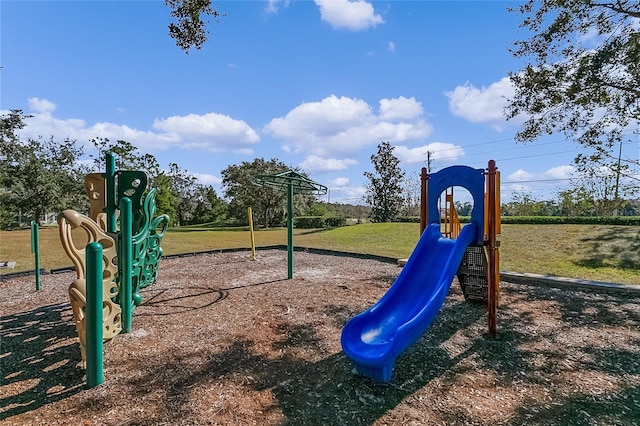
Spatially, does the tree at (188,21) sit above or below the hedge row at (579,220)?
above

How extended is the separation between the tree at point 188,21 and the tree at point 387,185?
17813 mm

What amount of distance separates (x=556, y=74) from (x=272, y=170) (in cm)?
2115

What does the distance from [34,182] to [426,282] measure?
2760 cm

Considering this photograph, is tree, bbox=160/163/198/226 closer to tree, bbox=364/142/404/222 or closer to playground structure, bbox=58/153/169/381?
tree, bbox=364/142/404/222

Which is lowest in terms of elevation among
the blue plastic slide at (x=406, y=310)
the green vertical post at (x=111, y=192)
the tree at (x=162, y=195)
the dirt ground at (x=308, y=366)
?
the dirt ground at (x=308, y=366)

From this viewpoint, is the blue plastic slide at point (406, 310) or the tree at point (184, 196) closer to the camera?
the blue plastic slide at point (406, 310)

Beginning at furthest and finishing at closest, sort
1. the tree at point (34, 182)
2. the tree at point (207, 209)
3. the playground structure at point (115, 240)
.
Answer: the tree at point (207, 209) → the tree at point (34, 182) → the playground structure at point (115, 240)

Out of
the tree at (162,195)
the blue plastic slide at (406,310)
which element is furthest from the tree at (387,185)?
the blue plastic slide at (406,310)

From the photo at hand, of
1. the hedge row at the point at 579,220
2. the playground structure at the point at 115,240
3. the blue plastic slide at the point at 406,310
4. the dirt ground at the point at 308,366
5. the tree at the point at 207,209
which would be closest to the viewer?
the dirt ground at the point at 308,366

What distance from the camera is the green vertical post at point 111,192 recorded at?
3.59 metres

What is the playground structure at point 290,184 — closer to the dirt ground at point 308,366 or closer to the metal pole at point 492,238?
the dirt ground at point 308,366

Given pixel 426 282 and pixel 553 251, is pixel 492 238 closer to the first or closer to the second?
pixel 426 282

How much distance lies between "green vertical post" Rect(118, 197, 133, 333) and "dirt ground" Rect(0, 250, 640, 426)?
31 cm

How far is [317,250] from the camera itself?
10422 mm
